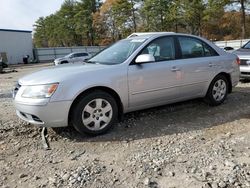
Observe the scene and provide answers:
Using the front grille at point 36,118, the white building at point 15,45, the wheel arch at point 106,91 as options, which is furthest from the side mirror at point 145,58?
the white building at point 15,45

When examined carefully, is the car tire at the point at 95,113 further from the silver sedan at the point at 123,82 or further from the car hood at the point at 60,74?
the car hood at the point at 60,74

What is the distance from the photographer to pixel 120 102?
5.00m

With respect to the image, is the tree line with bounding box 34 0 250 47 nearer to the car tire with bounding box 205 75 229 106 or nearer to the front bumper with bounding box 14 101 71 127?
the car tire with bounding box 205 75 229 106

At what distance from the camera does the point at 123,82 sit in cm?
494

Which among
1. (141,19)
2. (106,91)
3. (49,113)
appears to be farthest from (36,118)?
→ (141,19)

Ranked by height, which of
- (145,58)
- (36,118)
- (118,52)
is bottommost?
(36,118)

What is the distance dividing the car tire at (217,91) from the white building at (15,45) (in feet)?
141

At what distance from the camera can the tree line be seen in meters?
44.9

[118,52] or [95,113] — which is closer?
[95,113]

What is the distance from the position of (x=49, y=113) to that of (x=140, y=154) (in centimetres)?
138

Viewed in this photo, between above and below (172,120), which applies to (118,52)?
above

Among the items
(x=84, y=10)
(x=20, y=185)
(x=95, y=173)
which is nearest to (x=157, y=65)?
(x=95, y=173)

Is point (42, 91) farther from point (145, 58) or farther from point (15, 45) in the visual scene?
point (15, 45)

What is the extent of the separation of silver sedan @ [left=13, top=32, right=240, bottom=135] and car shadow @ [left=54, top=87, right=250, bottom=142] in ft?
0.63
